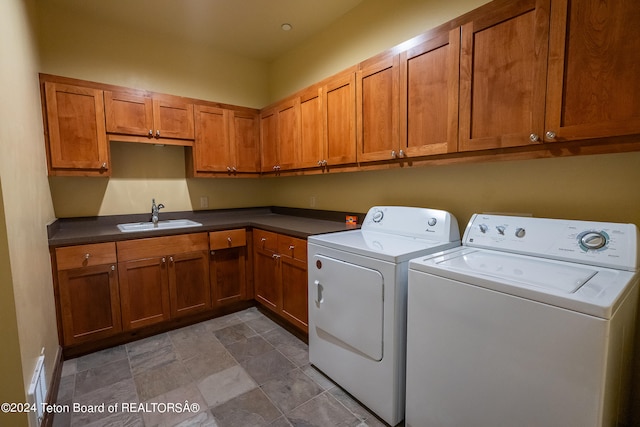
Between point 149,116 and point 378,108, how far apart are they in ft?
6.69

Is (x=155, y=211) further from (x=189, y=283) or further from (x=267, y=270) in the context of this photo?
(x=267, y=270)

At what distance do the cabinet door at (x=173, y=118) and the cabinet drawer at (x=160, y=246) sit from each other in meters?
0.97

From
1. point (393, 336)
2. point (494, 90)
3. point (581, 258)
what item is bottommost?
point (393, 336)

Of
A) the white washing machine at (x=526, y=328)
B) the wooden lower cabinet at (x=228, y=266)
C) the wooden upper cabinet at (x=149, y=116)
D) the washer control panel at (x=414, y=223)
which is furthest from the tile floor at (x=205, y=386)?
the wooden upper cabinet at (x=149, y=116)

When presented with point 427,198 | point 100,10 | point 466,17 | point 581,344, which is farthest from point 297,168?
point 581,344

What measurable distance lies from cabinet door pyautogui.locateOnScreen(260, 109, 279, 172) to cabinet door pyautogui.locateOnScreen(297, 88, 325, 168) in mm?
452

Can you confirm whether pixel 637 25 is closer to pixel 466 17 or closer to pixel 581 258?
pixel 466 17

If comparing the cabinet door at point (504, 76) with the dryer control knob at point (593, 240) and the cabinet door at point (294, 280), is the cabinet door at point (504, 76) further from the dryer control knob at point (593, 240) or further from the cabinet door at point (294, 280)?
the cabinet door at point (294, 280)

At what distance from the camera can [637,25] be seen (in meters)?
1.07

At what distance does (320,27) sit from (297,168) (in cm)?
134

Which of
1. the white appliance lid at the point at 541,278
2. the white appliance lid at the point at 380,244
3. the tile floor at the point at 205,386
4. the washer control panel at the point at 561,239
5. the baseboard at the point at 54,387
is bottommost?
the tile floor at the point at 205,386

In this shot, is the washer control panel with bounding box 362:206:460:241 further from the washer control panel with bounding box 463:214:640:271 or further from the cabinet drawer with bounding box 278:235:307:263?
the cabinet drawer with bounding box 278:235:307:263

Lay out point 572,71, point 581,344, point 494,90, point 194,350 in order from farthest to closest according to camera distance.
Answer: point 194,350, point 494,90, point 572,71, point 581,344

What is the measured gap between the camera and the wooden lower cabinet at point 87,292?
2.09 meters
